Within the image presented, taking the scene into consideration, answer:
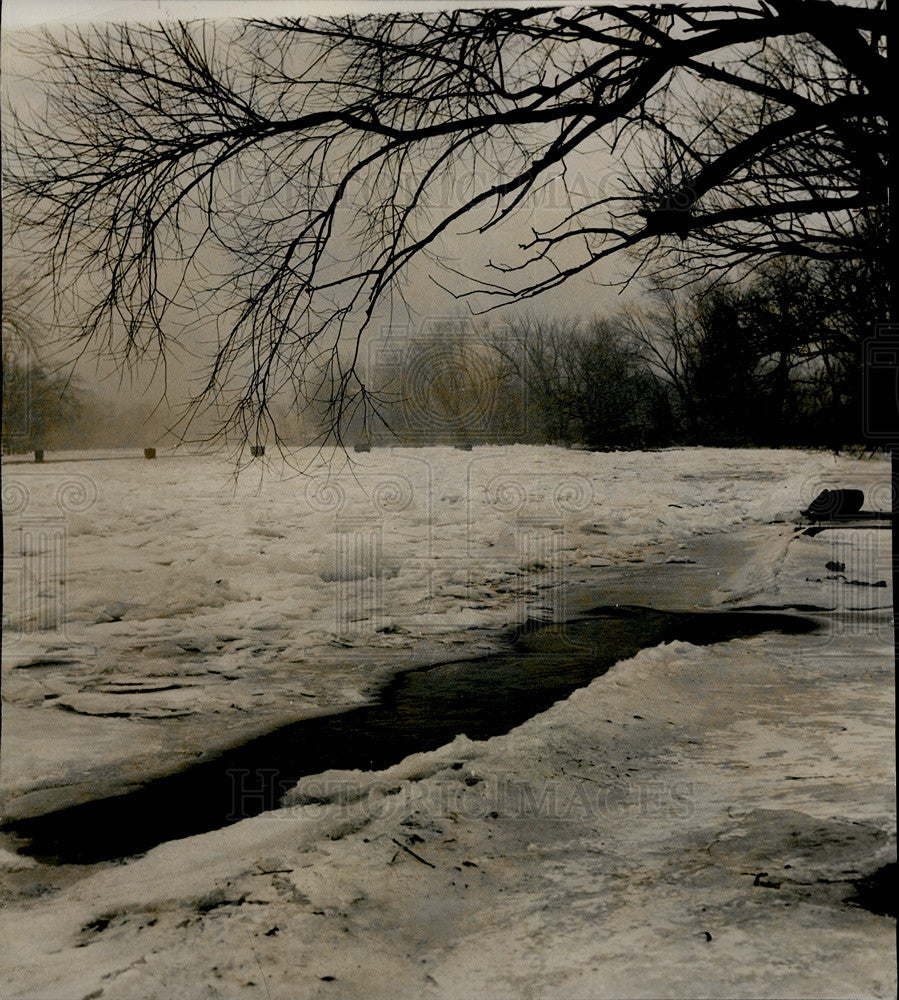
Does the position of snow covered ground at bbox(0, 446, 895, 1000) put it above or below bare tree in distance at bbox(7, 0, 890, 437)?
below

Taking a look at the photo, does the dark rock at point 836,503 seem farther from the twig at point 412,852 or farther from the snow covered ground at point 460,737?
the twig at point 412,852

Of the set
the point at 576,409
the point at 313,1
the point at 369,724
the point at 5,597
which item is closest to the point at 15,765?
the point at 5,597

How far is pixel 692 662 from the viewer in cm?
261

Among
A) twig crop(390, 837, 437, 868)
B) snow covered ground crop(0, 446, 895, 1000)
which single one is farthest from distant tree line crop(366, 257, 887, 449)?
twig crop(390, 837, 437, 868)

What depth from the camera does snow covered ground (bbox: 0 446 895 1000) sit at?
183 centimetres

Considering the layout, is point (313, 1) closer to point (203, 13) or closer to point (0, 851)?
point (203, 13)

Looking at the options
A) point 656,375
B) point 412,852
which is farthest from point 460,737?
point 656,375

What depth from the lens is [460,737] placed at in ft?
8.12

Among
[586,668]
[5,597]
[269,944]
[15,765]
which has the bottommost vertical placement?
[269,944]

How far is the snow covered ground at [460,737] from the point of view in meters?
1.83

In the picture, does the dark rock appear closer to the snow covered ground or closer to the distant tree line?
the snow covered ground

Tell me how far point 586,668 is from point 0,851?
166 cm

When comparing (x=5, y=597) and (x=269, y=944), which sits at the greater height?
(x=5, y=597)

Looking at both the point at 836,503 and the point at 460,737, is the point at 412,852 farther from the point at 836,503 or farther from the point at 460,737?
the point at 836,503
